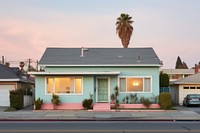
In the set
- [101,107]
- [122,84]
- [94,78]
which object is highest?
[94,78]

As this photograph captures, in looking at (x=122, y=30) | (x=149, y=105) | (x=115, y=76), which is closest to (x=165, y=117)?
(x=149, y=105)

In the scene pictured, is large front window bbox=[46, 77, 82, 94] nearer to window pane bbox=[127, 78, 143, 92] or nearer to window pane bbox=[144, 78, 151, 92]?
window pane bbox=[127, 78, 143, 92]

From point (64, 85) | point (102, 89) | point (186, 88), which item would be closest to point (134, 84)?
point (102, 89)

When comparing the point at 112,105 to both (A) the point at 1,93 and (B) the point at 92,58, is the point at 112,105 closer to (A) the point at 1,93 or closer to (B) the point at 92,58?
(B) the point at 92,58

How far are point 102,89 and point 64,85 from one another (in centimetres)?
345

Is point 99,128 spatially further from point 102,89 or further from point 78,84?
point 102,89

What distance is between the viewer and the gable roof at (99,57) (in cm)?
3597

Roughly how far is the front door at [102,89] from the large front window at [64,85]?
189 cm

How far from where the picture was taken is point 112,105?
113 feet

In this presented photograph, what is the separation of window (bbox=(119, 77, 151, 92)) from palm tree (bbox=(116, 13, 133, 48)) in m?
28.7

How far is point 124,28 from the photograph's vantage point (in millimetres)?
64812

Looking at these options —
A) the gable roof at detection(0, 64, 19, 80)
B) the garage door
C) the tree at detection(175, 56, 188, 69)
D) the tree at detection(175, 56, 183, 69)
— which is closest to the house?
the gable roof at detection(0, 64, 19, 80)

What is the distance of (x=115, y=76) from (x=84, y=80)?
9.26 feet

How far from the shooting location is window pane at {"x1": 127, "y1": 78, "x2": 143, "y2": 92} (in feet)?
117
